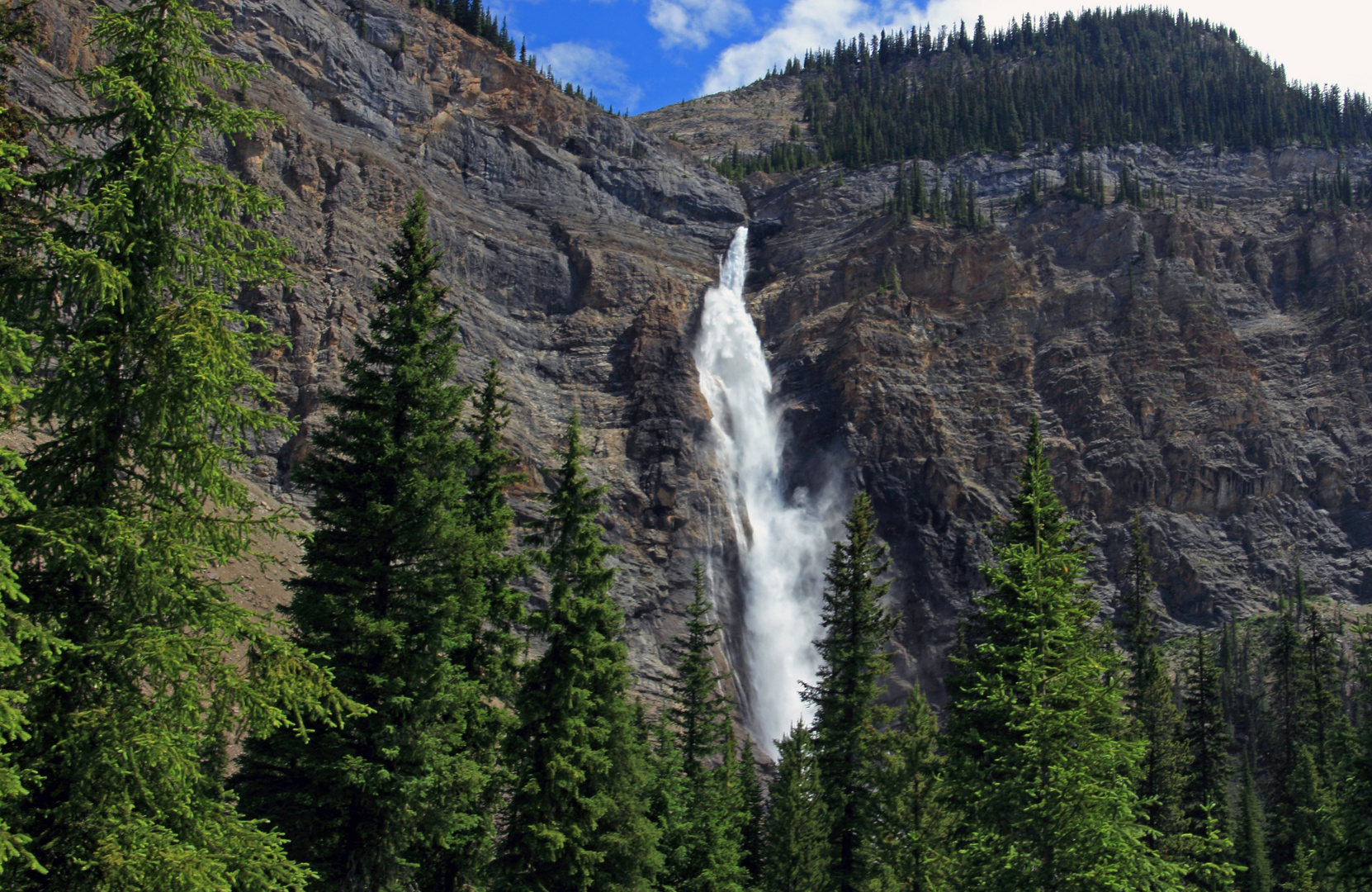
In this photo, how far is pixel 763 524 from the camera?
77.7m

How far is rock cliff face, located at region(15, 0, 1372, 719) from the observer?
7331 centimetres

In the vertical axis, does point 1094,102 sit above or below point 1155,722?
above

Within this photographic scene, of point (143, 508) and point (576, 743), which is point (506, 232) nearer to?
point (576, 743)

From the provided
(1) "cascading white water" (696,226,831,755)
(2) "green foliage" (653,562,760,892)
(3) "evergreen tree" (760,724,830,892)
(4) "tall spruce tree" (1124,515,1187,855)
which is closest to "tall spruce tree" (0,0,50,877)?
(2) "green foliage" (653,562,760,892)

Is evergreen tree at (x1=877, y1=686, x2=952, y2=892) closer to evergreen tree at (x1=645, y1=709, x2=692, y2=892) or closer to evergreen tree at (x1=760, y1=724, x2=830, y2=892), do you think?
evergreen tree at (x1=760, y1=724, x2=830, y2=892)

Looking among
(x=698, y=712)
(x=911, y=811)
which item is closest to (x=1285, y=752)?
(x=911, y=811)

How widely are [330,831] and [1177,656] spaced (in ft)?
236

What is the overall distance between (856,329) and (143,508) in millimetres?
83113

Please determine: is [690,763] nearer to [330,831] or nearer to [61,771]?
[330,831]

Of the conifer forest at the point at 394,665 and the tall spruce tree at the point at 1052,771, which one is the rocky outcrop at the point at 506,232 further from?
the tall spruce tree at the point at 1052,771

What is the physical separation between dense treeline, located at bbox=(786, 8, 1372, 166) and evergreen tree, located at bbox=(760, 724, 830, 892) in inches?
4160

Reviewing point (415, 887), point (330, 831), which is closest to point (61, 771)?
point (330, 831)

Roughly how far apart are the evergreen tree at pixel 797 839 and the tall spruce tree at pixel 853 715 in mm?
500

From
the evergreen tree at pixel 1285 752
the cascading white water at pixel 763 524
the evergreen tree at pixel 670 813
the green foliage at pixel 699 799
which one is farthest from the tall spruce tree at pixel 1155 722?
the cascading white water at pixel 763 524
